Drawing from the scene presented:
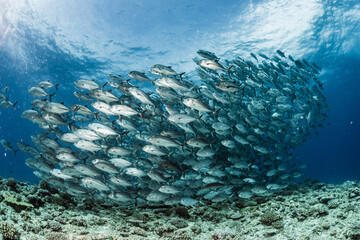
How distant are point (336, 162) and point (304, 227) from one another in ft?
558

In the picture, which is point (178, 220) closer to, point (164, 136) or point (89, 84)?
point (164, 136)

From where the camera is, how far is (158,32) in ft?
65.0

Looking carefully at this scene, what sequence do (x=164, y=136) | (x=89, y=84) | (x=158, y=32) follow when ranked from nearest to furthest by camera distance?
(x=164, y=136) < (x=89, y=84) < (x=158, y=32)

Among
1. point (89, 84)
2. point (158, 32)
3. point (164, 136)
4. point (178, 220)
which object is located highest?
point (158, 32)

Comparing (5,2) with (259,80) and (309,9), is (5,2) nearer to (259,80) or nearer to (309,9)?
(259,80)

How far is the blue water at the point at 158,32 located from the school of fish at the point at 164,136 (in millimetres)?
9803

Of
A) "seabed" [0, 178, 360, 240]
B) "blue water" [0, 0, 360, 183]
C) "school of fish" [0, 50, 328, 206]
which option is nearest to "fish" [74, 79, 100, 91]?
"school of fish" [0, 50, 328, 206]

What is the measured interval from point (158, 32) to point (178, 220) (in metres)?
16.3

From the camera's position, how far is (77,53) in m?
22.8

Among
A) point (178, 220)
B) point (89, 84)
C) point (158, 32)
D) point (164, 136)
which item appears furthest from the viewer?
point (158, 32)

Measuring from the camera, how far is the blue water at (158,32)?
59.4ft

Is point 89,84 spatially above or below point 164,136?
above

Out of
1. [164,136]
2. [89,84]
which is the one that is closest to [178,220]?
[164,136]

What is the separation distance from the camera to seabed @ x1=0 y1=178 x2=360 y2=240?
5.39 metres
